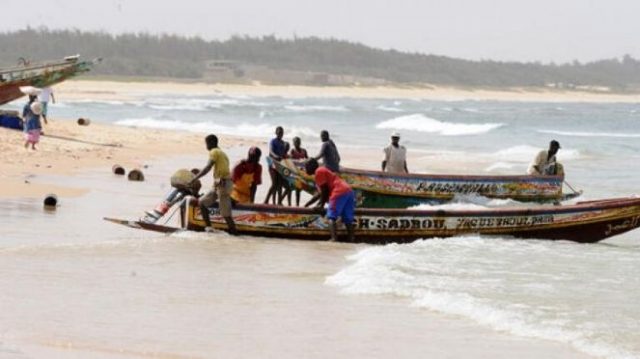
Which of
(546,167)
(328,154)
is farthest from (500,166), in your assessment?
(328,154)

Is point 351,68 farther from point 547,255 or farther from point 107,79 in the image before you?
point 547,255

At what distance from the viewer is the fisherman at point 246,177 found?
558 inches

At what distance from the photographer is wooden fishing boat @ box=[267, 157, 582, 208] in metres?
16.9

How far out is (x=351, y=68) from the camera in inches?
6496

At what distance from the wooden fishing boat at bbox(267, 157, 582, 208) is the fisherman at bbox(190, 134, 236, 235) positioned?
123 inches

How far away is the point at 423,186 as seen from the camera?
1788 cm

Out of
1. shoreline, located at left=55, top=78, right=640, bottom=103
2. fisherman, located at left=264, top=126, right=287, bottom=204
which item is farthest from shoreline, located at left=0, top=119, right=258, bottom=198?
shoreline, located at left=55, top=78, right=640, bottom=103

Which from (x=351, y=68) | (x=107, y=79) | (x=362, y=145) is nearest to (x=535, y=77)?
(x=351, y=68)

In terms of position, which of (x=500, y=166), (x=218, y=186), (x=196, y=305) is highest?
(x=218, y=186)

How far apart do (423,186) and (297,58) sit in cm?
15647

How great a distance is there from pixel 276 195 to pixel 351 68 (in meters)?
148

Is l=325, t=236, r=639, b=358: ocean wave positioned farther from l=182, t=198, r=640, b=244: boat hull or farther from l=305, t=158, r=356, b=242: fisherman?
l=305, t=158, r=356, b=242: fisherman

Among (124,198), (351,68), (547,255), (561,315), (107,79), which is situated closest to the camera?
(561,315)

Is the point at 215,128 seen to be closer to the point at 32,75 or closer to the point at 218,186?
the point at 32,75
